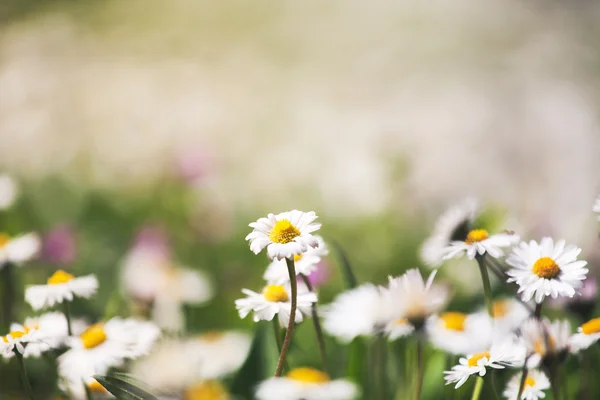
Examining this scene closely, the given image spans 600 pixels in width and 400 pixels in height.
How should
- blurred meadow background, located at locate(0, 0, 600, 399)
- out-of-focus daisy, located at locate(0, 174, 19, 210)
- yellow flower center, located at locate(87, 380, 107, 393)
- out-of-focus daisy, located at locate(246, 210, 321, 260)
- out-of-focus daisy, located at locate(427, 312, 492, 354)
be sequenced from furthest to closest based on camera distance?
blurred meadow background, located at locate(0, 0, 600, 399)
out-of-focus daisy, located at locate(0, 174, 19, 210)
yellow flower center, located at locate(87, 380, 107, 393)
out-of-focus daisy, located at locate(427, 312, 492, 354)
out-of-focus daisy, located at locate(246, 210, 321, 260)

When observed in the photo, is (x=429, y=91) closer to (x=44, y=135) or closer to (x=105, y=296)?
(x=44, y=135)

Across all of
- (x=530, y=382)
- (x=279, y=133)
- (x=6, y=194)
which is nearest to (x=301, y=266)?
(x=530, y=382)

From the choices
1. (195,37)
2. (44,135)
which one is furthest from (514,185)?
(195,37)

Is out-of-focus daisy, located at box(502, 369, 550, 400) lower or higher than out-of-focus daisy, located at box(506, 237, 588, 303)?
lower

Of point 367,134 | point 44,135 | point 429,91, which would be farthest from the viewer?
point 429,91

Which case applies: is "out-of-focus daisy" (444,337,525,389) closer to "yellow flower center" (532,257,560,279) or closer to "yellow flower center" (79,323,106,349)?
"yellow flower center" (532,257,560,279)

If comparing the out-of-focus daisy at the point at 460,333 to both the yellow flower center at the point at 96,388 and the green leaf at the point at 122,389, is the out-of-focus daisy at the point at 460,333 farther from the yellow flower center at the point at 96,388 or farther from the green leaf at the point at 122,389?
the yellow flower center at the point at 96,388

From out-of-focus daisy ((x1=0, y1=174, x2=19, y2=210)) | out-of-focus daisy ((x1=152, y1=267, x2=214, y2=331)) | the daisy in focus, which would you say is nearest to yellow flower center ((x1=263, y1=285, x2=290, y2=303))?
the daisy in focus
